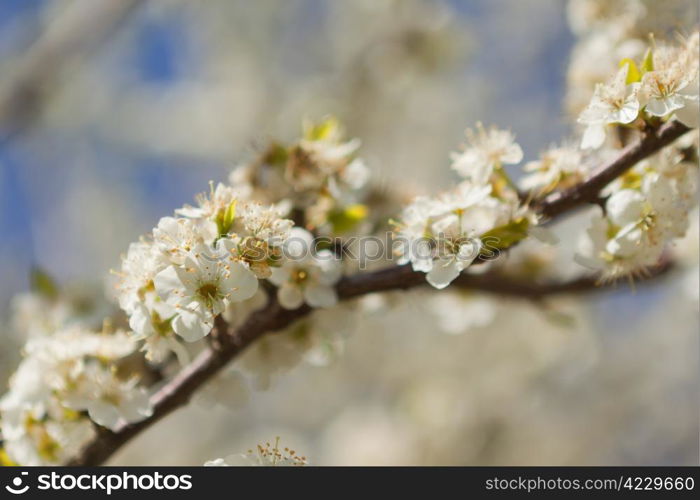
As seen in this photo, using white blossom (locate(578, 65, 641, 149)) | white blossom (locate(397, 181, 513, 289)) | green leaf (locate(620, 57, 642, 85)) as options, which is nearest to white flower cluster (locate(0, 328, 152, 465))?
white blossom (locate(397, 181, 513, 289))

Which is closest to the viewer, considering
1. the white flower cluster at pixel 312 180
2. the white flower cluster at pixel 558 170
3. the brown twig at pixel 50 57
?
the white flower cluster at pixel 558 170

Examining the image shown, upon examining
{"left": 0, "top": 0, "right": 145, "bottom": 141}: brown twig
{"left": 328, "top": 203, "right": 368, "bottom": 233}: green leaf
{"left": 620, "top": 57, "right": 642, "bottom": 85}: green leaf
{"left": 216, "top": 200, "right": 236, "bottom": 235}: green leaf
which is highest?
{"left": 0, "top": 0, "right": 145, "bottom": 141}: brown twig

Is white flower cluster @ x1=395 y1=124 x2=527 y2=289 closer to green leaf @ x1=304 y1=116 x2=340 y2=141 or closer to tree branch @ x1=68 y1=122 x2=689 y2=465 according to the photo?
tree branch @ x1=68 y1=122 x2=689 y2=465

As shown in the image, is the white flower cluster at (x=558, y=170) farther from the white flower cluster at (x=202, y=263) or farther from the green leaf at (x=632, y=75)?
the white flower cluster at (x=202, y=263)

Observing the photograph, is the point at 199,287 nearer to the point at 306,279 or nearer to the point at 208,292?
the point at 208,292

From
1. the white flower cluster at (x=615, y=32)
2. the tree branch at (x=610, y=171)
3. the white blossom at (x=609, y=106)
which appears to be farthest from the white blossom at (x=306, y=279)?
the white flower cluster at (x=615, y=32)
